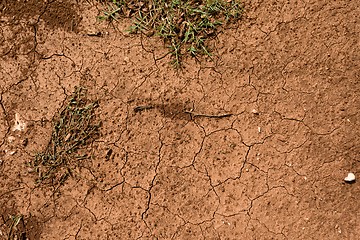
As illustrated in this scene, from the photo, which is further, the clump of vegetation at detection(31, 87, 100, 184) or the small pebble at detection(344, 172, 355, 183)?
the clump of vegetation at detection(31, 87, 100, 184)

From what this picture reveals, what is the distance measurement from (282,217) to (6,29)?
2.92 meters

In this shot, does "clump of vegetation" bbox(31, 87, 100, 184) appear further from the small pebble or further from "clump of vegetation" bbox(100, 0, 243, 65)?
the small pebble

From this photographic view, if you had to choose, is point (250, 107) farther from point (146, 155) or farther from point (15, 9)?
point (15, 9)

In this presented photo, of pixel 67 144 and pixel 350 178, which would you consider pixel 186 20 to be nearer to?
pixel 67 144

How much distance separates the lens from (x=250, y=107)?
13.0 ft

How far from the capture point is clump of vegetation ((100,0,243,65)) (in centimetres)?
398

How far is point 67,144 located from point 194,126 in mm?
1117

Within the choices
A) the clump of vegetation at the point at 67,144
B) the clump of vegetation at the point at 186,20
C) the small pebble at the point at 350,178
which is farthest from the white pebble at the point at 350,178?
the clump of vegetation at the point at 67,144

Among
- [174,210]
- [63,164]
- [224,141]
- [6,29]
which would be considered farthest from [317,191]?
[6,29]

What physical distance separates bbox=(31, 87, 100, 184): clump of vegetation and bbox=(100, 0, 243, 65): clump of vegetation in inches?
34.4

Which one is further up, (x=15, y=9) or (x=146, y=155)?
(x=15, y=9)

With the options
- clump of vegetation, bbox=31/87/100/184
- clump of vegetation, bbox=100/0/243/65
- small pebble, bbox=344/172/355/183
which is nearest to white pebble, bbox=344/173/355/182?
small pebble, bbox=344/172/355/183

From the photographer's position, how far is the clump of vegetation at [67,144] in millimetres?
3967

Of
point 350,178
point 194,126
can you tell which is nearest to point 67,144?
point 194,126
